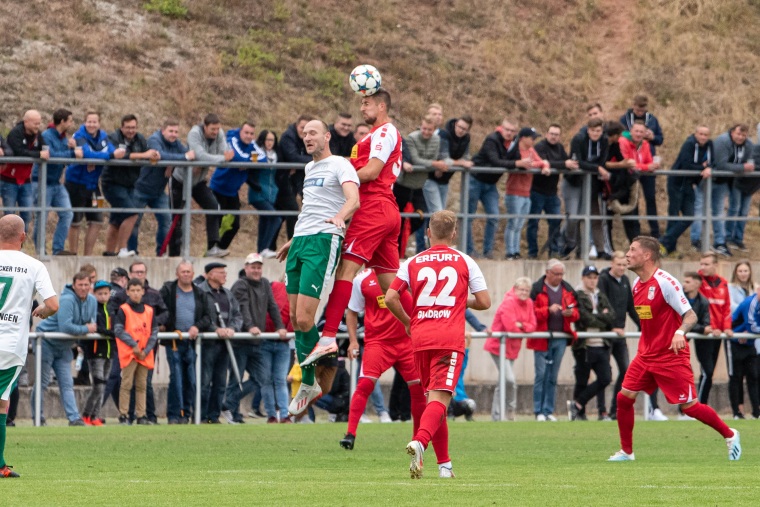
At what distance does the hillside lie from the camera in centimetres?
3081

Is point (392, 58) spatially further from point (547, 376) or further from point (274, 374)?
point (274, 374)


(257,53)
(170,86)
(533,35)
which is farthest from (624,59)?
(170,86)

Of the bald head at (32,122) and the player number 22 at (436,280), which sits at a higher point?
the bald head at (32,122)

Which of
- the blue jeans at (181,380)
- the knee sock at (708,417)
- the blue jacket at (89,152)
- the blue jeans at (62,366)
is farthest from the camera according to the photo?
the blue jacket at (89,152)

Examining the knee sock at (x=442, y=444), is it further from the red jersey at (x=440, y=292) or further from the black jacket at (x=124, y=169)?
the black jacket at (x=124, y=169)

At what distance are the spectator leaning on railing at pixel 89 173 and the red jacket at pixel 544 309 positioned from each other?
627cm

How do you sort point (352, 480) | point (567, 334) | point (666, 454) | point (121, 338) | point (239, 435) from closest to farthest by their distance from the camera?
point (352, 480) < point (666, 454) < point (239, 435) < point (121, 338) < point (567, 334)

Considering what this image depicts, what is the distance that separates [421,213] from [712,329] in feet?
15.0

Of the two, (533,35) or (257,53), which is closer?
(257,53)

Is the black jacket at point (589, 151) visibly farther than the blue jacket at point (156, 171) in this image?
Yes

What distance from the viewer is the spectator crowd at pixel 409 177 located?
2086 centimetres

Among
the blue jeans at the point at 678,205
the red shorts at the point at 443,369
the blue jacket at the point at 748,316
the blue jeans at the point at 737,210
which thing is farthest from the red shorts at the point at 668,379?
the blue jeans at the point at 737,210

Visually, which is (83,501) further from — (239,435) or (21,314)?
(239,435)

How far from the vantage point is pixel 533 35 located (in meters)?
36.5
